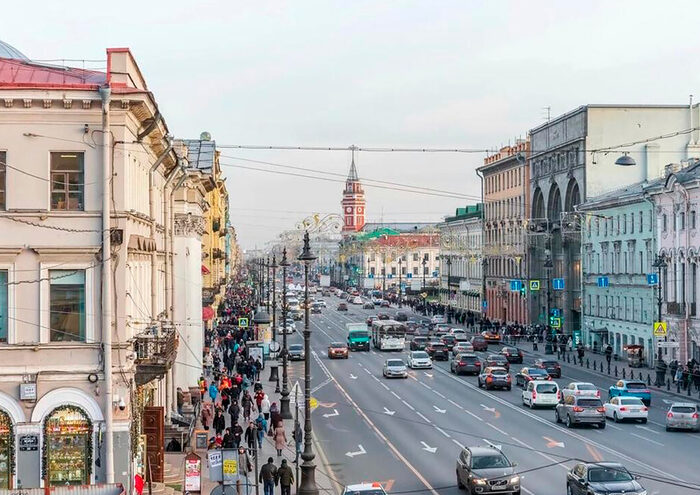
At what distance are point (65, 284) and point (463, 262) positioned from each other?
118825 millimetres

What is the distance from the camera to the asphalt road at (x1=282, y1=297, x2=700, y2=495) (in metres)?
34.2

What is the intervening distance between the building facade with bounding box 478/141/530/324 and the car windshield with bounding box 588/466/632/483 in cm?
7664

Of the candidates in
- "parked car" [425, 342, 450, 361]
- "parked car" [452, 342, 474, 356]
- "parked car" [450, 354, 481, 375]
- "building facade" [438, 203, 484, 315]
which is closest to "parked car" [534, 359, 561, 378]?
"parked car" [450, 354, 481, 375]

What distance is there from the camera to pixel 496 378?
199 feet

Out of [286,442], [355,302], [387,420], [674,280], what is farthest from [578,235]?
[355,302]

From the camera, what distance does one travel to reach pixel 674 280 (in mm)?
72188

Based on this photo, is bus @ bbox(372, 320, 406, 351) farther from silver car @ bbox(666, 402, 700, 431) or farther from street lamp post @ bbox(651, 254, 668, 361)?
silver car @ bbox(666, 402, 700, 431)

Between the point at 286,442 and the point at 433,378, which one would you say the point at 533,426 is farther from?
the point at 433,378

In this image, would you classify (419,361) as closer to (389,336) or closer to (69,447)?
(389,336)

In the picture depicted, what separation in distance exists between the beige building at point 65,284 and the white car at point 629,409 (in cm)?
2297

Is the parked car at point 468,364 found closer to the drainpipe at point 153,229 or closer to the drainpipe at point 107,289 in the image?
the drainpipe at point 153,229

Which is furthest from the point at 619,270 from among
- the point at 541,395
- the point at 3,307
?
the point at 3,307

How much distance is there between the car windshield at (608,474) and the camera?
93.9 feet

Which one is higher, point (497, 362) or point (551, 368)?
point (497, 362)
